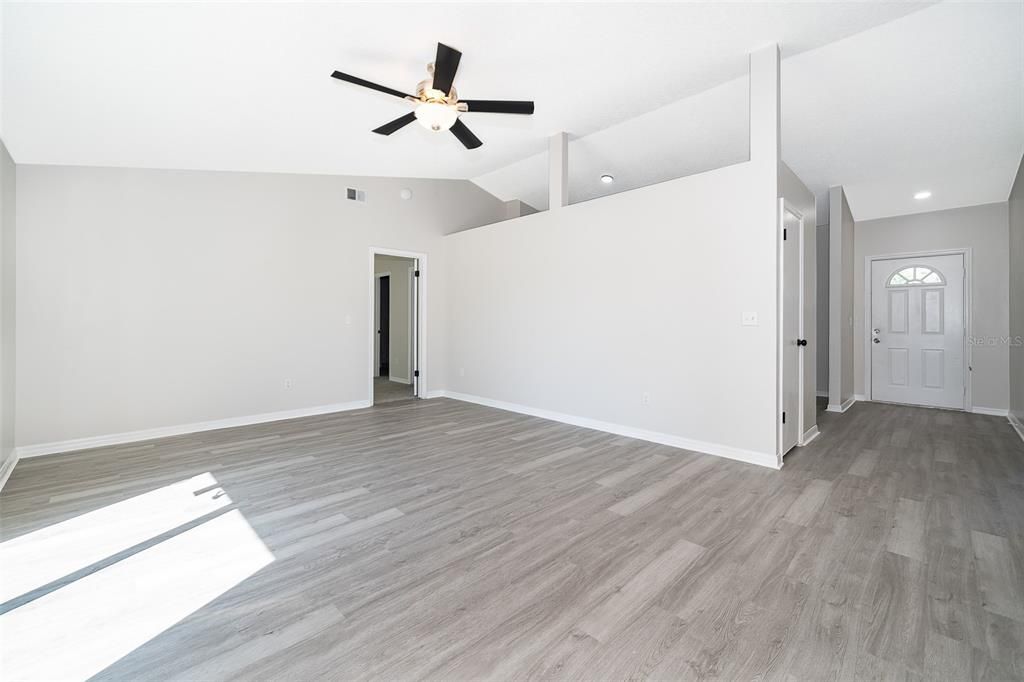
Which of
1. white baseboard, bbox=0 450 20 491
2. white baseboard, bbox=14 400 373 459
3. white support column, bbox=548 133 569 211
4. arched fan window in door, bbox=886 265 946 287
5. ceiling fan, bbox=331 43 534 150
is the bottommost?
white baseboard, bbox=0 450 20 491

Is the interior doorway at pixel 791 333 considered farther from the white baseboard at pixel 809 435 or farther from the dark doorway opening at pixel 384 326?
the dark doorway opening at pixel 384 326

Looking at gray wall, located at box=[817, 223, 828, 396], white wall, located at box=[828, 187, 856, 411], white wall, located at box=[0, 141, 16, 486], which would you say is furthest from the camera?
gray wall, located at box=[817, 223, 828, 396]

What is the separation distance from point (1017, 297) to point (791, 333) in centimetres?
306

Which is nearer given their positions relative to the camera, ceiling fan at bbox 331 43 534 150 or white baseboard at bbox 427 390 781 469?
ceiling fan at bbox 331 43 534 150

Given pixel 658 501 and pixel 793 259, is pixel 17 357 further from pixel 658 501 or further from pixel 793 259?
pixel 793 259

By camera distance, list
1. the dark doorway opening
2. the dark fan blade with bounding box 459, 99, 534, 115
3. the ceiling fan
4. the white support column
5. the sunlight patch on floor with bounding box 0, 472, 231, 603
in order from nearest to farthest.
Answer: the sunlight patch on floor with bounding box 0, 472, 231, 603
the ceiling fan
the dark fan blade with bounding box 459, 99, 534, 115
the white support column
the dark doorway opening

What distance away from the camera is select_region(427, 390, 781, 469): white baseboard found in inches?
138

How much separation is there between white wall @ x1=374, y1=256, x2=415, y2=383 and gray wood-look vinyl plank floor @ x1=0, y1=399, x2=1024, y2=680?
416 cm

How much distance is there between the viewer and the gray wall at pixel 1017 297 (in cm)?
440

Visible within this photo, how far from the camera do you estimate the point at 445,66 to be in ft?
8.66

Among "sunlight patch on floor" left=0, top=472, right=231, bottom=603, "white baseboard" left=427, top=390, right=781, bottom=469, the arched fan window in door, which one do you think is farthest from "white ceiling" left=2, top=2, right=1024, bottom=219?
"white baseboard" left=427, top=390, right=781, bottom=469

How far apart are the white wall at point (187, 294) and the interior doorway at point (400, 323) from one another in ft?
2.88

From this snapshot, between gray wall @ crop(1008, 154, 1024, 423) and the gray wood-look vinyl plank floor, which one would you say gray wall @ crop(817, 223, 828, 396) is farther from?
the gray wood-look vinyl plank floor

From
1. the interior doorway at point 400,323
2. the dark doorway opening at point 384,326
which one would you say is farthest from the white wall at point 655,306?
the dark doorway opening at point 384,326
